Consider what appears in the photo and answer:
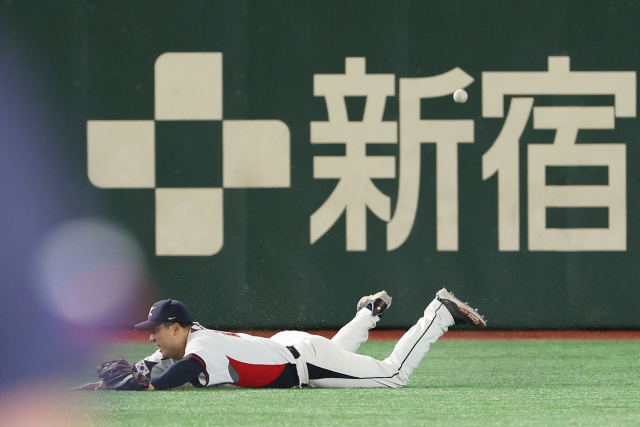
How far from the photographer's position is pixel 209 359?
4262 millimetres

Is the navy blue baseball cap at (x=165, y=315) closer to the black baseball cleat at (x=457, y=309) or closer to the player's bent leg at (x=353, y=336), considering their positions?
the player's bent leg at (x=353, y=336)

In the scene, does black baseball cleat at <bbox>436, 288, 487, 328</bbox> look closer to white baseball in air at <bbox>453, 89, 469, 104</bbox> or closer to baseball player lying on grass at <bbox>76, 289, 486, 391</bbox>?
baseball player lying on grass at <bbox>76, 289, 486, 391</bbox>

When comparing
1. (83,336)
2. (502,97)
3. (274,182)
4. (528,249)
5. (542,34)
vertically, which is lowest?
(83,336)

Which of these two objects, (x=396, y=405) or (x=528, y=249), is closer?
(x=396, y=405)

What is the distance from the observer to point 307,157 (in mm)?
8086

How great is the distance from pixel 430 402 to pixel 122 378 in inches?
56.8

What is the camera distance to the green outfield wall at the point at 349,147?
804cm

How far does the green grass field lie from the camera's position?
3.66 meters

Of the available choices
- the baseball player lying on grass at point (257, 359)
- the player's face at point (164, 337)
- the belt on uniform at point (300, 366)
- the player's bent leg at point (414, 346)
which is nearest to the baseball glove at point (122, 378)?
the baseball player lying on grass at point (257, 359)

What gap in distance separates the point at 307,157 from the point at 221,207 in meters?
0.89

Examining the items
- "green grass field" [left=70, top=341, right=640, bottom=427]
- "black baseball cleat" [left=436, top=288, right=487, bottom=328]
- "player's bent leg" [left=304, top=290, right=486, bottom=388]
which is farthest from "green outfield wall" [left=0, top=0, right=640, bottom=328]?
"player's bent leg" [left=304, top=290, right=486, bottom=388]

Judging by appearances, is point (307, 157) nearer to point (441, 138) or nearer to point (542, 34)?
point (441, 138)

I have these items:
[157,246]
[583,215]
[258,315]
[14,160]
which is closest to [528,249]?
[583,215]

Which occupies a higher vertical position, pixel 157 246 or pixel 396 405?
pixel 157 246
